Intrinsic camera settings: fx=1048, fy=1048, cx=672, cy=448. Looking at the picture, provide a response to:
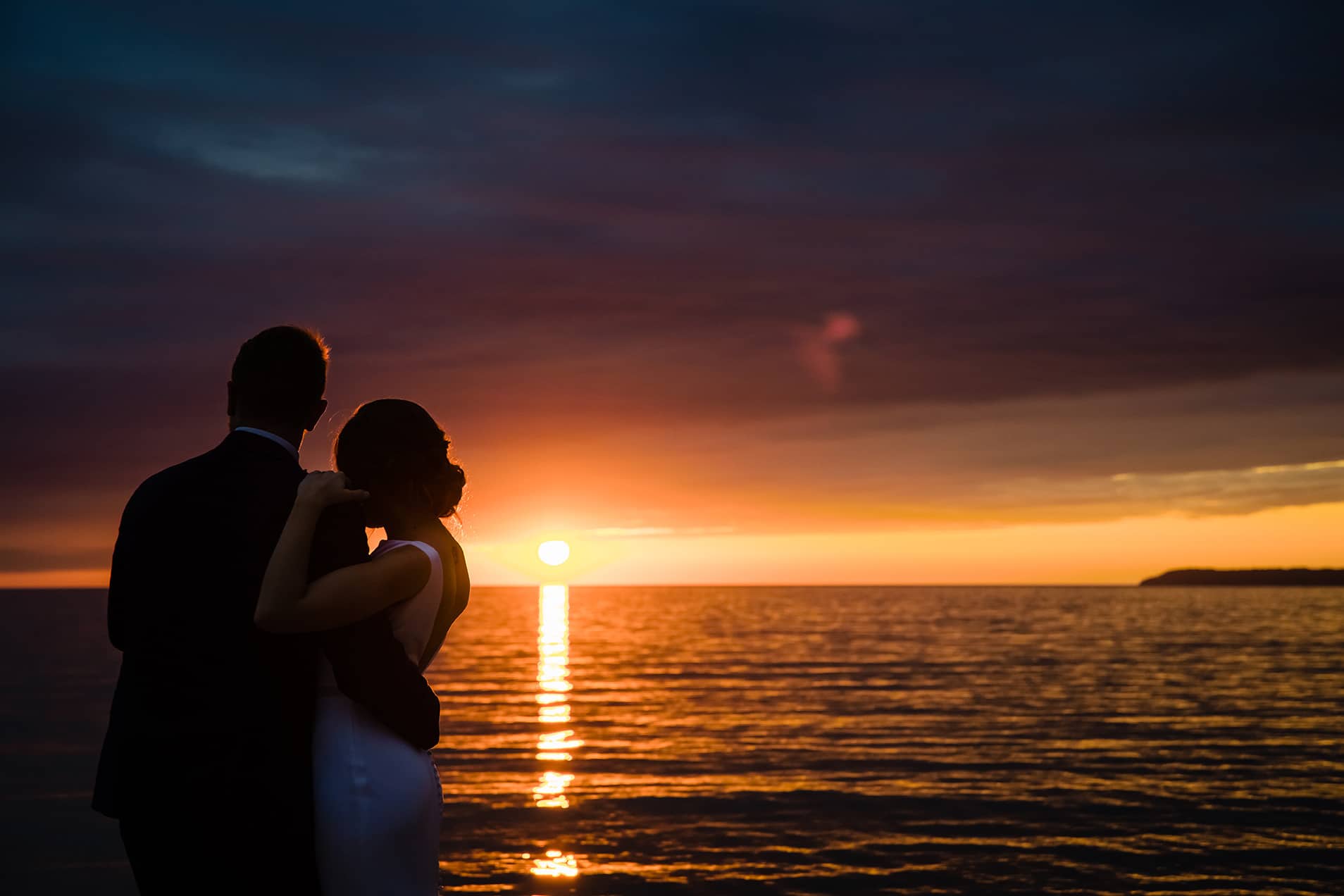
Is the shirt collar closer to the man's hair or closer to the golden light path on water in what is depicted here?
the man's hair

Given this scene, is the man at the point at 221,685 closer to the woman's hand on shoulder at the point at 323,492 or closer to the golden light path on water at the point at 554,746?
the woman's hand on shoulder at the point at 323,492

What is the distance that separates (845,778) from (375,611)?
18767mm

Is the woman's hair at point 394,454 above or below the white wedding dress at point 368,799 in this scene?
above

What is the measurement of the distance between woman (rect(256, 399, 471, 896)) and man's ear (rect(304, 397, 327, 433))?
99 mm

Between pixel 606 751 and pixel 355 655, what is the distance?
71.1ft

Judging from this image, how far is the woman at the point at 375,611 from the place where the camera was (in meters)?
2.77

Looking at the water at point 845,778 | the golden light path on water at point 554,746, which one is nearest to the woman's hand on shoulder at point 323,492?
the water at point 845,778

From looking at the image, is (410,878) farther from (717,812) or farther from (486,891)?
(717,812)

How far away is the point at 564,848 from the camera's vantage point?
1436cm

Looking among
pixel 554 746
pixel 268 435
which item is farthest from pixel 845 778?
pixel 268 435

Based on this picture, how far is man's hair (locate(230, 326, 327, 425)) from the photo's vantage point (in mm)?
2975

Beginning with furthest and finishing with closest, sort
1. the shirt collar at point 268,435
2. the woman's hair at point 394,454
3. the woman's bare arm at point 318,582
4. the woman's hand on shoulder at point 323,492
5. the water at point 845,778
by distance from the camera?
the water at point 845,778, the woman's hair at point 394,454, the shirt collar at point 268,435, the woman's hand on shoulder at point 323,492, the woman's bare arm at point 318,582

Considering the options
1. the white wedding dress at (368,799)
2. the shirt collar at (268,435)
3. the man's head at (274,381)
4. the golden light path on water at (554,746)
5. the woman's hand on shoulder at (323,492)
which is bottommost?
the golden light path on water at (554,746)

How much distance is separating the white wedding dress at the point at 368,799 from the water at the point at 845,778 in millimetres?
338
